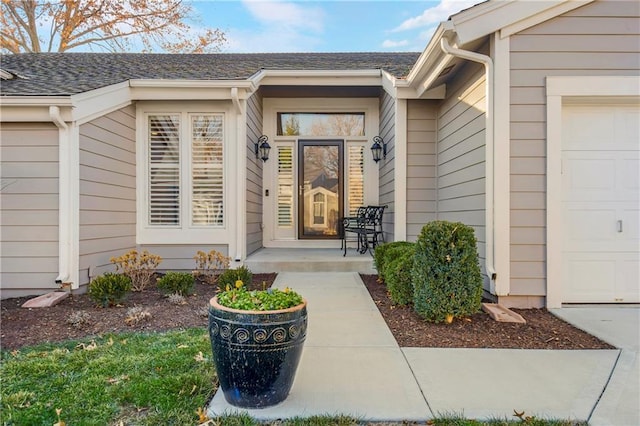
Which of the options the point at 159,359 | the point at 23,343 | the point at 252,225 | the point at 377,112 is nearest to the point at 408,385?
the point at 159,359

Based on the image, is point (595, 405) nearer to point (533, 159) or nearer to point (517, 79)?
point (533, 159)

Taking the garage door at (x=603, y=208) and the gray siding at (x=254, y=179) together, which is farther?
the gray siding at (x=254, y=179)

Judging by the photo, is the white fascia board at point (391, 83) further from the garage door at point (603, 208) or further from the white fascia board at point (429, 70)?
the garage door at point (603, 208)

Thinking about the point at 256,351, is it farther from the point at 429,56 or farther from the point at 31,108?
the point at 31,108

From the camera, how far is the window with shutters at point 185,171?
552 cm

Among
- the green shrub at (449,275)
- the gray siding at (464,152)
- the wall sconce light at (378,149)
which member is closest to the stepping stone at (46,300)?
the green shrub at (449,275)

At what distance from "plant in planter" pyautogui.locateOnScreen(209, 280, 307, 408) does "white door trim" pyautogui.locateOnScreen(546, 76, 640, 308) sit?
9.46 feet

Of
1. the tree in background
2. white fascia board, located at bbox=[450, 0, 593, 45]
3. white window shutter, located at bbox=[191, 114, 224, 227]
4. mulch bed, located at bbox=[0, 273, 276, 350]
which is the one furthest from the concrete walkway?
the tree in background

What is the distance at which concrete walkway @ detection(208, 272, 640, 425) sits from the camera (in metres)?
1.93

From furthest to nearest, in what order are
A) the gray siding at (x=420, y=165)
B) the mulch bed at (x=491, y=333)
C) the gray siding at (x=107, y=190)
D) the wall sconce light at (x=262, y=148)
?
1. the wall sconce light at (x=262, y=148)
2. the gray siding at (x=420, y=165)
3. the gray siding at (x=107, y=190)
4. the mulch bed at (x=491, y=333)

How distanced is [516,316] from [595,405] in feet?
4.53

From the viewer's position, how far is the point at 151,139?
554cm

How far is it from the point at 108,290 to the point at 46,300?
831 mm

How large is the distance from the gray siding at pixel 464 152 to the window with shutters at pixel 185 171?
10.5 ft
